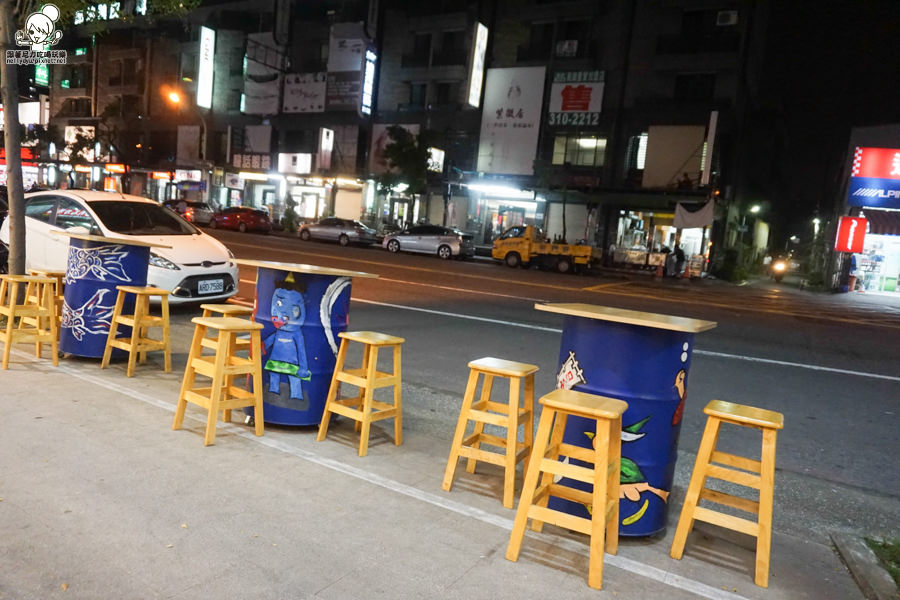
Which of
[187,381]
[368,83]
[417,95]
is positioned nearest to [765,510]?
[187,381]

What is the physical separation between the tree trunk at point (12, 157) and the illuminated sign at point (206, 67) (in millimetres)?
39119

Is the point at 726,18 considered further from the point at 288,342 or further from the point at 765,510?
Answer: the point at 765,510

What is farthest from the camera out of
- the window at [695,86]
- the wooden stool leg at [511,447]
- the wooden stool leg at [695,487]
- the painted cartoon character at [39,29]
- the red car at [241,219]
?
the red car at [241,219]

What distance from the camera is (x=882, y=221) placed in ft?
85.9

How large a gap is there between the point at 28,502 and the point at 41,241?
7.59m

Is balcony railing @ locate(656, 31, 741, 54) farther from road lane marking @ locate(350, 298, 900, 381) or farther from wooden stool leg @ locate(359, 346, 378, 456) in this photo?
wooden stool leg @ locate(359, 346, 378, 456)

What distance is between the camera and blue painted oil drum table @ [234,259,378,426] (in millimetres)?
4883

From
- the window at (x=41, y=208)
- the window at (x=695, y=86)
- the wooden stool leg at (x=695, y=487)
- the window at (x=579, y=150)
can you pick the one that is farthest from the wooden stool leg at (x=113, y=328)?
the window at (x=695, y=86)

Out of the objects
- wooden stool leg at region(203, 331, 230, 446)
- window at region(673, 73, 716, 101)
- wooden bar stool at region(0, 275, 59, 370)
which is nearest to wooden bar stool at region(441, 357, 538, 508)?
wooden stool leg at region(203, 331, 230, 446)

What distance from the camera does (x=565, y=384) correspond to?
385 centimetres

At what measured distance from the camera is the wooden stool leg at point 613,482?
3400mm

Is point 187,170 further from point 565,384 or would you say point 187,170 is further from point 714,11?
point 565,384

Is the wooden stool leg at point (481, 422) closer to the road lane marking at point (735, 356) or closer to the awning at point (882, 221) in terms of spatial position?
the road lane marking at point (735, 356)

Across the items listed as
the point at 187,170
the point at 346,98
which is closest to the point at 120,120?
the point at 187,170
